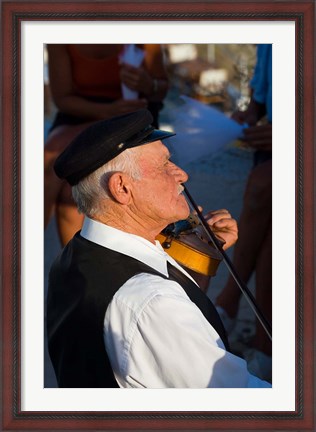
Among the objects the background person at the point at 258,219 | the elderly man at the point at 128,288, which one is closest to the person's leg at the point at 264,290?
the background person at the point at 258,219

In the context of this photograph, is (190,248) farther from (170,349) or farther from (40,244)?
(170,349)

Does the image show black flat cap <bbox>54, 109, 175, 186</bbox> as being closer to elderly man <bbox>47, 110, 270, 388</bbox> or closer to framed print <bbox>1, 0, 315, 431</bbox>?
elderly man <bbox>47, 110, 270, 388</bbox>

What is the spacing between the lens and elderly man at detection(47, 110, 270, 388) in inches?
94.0

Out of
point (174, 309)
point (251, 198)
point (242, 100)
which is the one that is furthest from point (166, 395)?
point (242, 100)

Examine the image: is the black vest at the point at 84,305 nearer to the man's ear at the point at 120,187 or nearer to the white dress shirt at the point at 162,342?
the white dress shirt at the point at 162,342

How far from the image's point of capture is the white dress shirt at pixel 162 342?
2.37 meters

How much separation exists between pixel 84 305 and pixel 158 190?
43 cm

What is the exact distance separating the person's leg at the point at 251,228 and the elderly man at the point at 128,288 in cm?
145

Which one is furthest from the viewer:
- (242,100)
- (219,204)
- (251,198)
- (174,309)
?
(242,100)

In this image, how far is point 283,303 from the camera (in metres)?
2.86

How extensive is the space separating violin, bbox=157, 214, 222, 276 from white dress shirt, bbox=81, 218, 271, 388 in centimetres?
40

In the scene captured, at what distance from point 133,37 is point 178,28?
17cm
